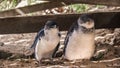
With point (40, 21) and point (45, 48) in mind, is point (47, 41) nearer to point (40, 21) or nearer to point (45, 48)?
point (45, 48)

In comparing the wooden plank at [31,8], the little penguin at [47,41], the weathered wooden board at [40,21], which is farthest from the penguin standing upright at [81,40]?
the wooden plank at [31,8]

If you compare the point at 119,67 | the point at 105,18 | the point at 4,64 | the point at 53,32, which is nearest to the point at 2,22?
the point at 4,64

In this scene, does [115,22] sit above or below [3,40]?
above

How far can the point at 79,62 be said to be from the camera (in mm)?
3705

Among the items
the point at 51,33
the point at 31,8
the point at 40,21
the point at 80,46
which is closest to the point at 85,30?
the point at 80,46

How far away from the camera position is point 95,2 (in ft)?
12.4

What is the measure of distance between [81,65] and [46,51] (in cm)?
39

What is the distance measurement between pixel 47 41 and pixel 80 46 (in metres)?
0.33

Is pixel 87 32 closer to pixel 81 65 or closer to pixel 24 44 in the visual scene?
pixel 81 65

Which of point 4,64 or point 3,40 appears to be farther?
point 3,40

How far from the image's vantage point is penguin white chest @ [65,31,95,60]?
358 centimetres

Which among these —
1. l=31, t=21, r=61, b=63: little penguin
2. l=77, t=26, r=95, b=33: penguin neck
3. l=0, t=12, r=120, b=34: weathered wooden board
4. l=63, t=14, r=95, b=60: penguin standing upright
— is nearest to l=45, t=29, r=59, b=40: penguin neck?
l=31, t=21, r=61, b=63: little penguin

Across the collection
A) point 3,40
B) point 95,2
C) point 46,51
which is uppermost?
point 95,2

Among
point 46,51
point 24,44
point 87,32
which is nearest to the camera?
point 87,32
